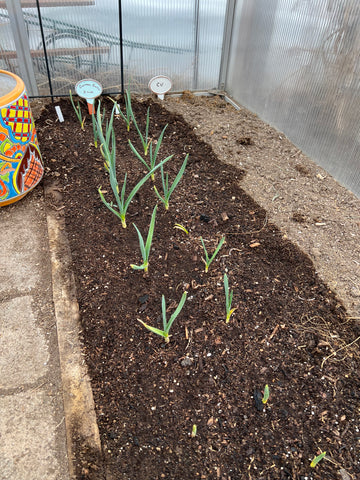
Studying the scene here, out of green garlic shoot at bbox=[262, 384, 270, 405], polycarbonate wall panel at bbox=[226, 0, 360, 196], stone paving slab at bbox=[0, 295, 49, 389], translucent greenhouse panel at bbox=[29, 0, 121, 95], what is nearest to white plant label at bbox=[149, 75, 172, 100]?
translucent greenhouse panel at bbox=[29, 0, 121, 95]

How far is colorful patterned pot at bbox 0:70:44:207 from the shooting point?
190 cm

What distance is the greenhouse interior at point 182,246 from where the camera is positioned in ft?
3.84

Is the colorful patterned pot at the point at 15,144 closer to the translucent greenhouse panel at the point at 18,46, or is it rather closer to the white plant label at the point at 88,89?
the white plant label at the point at 88,89

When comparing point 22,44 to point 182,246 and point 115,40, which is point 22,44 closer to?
point 115,40

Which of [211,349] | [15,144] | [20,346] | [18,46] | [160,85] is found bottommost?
[20,346]

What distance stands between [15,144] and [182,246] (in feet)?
3.53

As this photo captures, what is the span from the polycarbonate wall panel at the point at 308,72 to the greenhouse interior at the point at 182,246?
0.01 m

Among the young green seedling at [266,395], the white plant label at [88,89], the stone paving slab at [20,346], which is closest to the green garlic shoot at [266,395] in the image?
the young green seedling at [266,395]

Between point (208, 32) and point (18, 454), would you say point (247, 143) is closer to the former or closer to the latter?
point (208, 32)

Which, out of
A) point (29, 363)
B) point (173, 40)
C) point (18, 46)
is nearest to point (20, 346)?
A: point (29, 363)

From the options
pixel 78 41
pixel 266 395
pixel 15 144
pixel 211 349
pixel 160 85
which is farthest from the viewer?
pixel 160 85

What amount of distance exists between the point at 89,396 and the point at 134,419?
0.19 meters

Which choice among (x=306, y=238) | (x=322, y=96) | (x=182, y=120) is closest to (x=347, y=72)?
(x=322, y=96)

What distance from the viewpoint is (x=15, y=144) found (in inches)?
78.0
